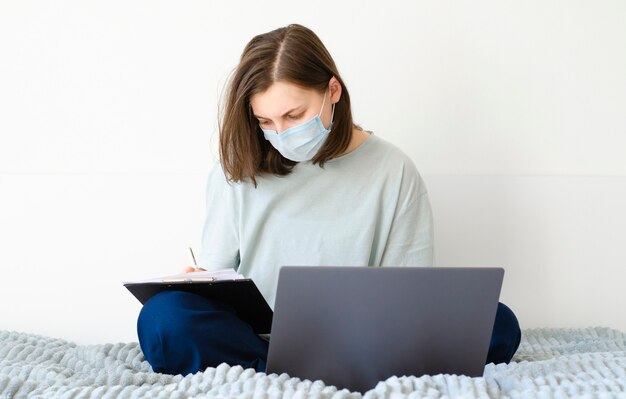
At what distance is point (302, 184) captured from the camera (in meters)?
1.79

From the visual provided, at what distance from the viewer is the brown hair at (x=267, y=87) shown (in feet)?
5.37

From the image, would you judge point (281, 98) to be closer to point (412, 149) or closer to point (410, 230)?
point (410, 230)

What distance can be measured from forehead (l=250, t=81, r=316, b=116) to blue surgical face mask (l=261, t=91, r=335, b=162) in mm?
42

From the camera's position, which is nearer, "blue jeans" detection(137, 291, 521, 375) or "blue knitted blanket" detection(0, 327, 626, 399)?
"blue knitted blanket" detection(0, 327, 626, 399)

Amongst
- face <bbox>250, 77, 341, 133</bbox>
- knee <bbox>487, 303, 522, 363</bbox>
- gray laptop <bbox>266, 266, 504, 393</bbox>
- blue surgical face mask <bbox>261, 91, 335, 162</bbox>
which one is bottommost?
knee <bbox>487, 303, 522, 363</bbox>

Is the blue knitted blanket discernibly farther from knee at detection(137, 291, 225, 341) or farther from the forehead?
the forehead

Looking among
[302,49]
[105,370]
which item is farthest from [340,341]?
[302,49]

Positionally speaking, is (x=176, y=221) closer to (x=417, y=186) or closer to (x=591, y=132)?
(x=417, y=186)

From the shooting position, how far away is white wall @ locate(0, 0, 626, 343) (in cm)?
208

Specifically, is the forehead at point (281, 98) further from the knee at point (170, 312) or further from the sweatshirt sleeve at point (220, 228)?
the knee at point (170, 312)

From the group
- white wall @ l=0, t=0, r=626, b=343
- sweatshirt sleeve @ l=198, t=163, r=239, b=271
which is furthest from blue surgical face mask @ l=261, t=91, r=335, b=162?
white wall @ l=0, t=0, r=626, b=343

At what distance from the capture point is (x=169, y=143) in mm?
2117

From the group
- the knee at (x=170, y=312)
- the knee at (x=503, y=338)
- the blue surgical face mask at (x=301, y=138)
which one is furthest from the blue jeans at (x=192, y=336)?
the knee at (x=503, y=338)

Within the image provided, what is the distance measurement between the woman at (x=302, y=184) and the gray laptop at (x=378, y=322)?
0.88ft
